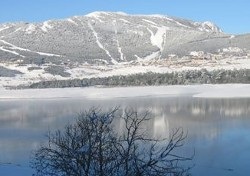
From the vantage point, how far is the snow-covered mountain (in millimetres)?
108250

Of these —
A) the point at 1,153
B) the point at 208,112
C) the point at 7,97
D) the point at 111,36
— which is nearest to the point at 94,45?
the point at 111,36

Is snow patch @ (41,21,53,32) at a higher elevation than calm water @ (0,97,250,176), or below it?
higher

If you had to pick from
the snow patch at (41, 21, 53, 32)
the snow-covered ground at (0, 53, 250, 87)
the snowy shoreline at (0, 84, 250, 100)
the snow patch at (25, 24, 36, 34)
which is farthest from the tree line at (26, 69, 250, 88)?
the snow patch at (41, 21, 53, 32)

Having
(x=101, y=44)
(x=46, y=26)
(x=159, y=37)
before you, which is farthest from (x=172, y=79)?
(x=46, y=26)

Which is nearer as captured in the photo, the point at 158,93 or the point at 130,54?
the point at 158,93

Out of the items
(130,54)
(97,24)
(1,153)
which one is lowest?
(1,153)

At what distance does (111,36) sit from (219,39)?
53.3m

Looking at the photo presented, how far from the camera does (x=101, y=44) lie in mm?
162375

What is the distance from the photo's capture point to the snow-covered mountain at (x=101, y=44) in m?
108

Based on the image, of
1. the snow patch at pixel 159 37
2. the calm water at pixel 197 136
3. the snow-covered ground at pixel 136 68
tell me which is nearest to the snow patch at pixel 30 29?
the snow patch at pixel 159 37

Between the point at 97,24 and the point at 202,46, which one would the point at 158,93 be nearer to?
the point at 202,46

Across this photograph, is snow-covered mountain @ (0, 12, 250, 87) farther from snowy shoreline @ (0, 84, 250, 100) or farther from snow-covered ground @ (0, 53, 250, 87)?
snowy shoreline @ (0, 84, 250, 100)

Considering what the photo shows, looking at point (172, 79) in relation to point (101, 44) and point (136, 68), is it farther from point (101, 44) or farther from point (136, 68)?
point (101, 44)

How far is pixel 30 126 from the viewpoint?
2342cm
